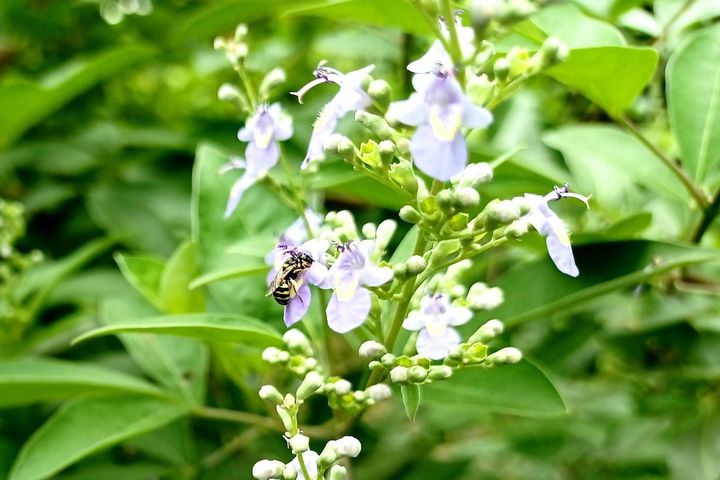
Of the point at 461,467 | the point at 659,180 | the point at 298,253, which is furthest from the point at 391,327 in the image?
the point at 461,467

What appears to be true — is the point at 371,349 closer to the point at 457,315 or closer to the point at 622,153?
Answer: the point at 457,315

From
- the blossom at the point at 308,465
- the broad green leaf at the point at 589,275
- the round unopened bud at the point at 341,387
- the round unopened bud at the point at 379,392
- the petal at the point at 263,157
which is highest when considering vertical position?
the petal at the point at 263,157

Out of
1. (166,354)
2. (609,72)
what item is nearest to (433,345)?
(609,72)

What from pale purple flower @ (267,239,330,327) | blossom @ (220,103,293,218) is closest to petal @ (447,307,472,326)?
pale purple flower @ (267,239,330,327)

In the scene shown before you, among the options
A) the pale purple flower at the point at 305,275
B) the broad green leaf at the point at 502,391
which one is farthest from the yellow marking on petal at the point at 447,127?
the broad green leaf at the point at 502,391

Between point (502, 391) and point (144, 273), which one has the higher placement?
point (144, 273)

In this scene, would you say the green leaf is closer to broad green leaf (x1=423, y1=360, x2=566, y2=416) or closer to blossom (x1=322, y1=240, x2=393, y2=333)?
blossom (x1=322, y1=240, x2=393, y2=333)

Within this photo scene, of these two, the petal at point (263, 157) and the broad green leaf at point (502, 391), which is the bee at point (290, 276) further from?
the broad green leaf at point (502, 391)
